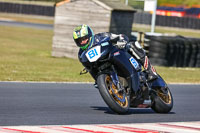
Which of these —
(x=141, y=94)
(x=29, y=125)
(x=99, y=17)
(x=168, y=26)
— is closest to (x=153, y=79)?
(x=141, y=94)

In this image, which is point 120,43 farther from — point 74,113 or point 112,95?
point 74,113

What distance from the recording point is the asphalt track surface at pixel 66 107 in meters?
6.41

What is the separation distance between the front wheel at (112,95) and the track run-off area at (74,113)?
16 centimetres

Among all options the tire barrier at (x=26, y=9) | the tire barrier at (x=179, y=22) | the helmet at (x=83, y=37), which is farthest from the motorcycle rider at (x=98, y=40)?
the tire barrier at (x=26, y=9)

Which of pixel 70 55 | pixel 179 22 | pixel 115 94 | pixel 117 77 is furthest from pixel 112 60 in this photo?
pixel 179 22

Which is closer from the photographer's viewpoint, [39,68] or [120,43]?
[120,43]

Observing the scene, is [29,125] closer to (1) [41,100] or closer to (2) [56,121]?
(2) [56,121]

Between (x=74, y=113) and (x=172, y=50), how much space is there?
10.5m

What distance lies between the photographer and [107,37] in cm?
670

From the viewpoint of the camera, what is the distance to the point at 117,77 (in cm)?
665

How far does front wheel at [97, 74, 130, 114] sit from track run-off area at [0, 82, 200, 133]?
16cm

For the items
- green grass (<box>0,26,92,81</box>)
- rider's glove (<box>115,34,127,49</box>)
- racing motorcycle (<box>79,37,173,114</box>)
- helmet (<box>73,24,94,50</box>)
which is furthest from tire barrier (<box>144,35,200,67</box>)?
helmet (<box>73,24,94,50</box>)

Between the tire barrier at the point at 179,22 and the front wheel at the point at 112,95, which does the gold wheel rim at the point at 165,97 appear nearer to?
the front wheel at the point at 112,95

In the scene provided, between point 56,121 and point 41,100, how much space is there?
2107mm
